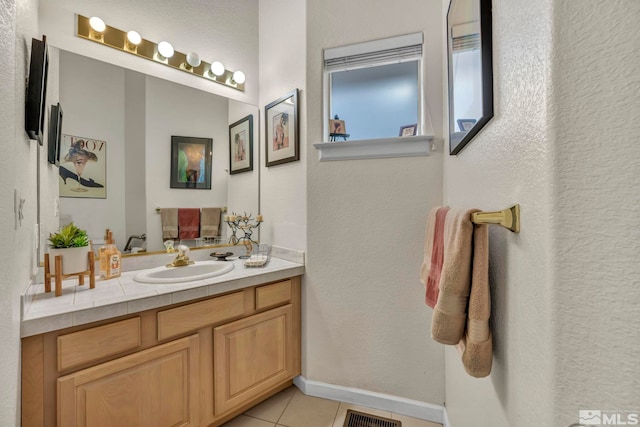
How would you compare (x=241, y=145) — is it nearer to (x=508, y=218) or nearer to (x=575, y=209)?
(x=508, y=218)

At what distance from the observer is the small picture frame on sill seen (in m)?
1.59

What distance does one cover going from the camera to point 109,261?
4.44 ft

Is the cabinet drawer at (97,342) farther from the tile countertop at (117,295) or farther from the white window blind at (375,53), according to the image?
the white window blind at (375,53)

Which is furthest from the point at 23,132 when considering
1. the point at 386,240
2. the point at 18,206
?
the point at 386,240

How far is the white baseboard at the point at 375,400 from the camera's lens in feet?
4.89

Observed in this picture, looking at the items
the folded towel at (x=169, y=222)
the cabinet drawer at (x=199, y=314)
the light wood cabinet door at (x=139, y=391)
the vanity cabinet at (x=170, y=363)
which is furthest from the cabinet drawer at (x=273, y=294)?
the folded towel at (x=169, y=222)

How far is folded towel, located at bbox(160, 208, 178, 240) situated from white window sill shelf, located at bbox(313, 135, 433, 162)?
1.07m

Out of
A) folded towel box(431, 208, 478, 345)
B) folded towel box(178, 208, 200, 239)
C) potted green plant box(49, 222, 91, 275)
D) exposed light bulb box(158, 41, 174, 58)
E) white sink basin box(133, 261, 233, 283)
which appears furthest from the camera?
folded towel box(178, 208, 200, 239)

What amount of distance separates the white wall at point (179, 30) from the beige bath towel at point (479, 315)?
203 centimetres

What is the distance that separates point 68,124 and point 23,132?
0.50 metres

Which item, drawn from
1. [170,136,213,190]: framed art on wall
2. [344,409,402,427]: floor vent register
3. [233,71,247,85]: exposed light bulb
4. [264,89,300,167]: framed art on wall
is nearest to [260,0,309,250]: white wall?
[264,89,300,167]: framed art on wall

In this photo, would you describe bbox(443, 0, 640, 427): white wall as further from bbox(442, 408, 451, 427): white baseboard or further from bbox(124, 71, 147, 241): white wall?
bbox(124, 71, 147, 241): white wall

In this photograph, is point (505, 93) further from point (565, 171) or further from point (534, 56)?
point (565, 171)

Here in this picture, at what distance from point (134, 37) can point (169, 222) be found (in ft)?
3.78
